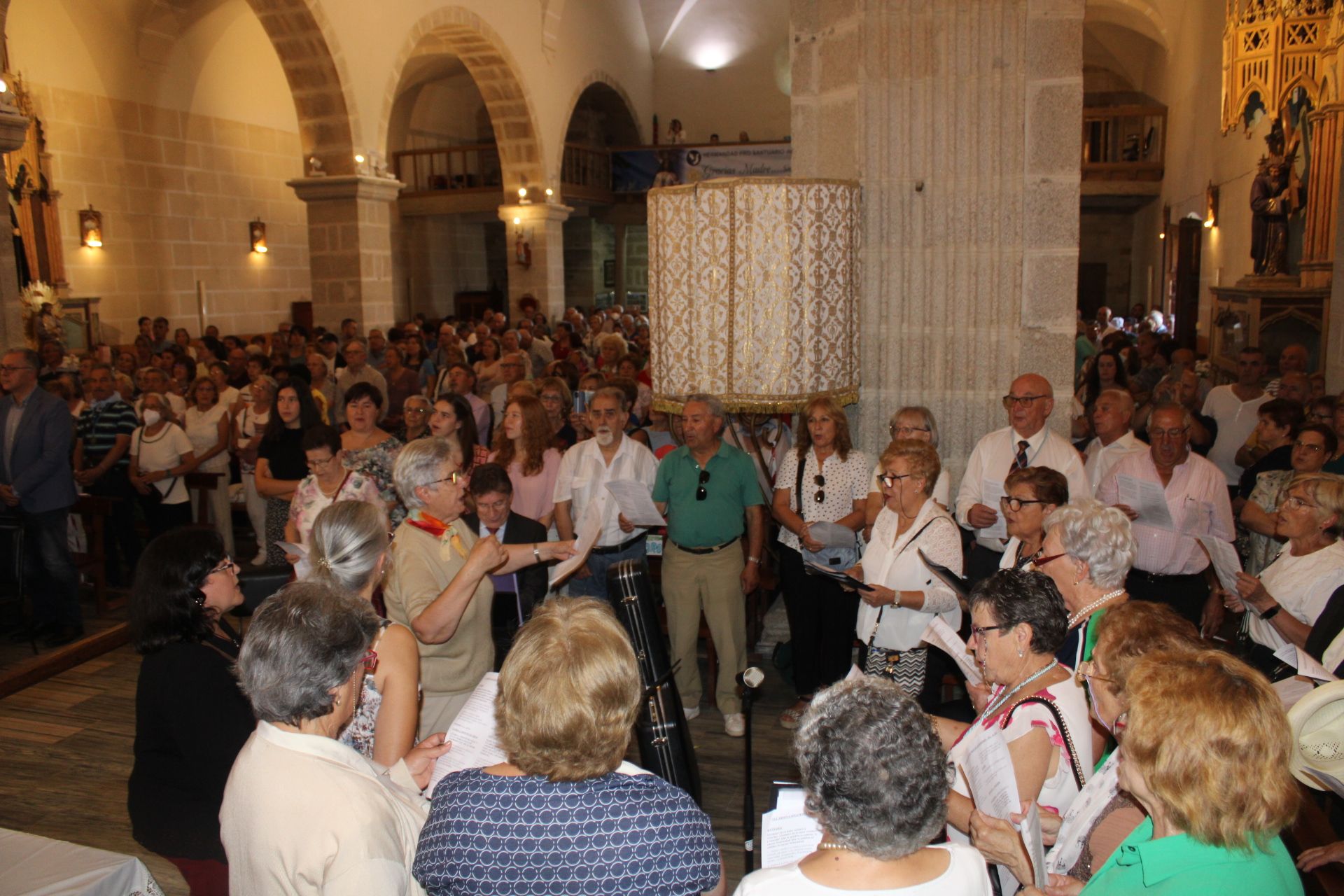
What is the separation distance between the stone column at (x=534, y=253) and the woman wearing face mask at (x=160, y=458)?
9944 millimetres

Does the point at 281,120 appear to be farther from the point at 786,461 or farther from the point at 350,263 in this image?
the point at 786,461

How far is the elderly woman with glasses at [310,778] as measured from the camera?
166 cm

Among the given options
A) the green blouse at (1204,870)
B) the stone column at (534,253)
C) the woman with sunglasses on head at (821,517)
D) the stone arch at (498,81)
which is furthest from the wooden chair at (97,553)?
the stone column at (534,253)

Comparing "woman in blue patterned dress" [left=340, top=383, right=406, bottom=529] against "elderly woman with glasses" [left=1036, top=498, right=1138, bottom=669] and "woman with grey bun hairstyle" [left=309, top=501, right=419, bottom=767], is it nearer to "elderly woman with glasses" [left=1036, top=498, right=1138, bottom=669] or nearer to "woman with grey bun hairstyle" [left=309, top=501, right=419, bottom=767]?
"woman with grey bun hairstyle" [left=309, top=501, right=419, bottom=767]

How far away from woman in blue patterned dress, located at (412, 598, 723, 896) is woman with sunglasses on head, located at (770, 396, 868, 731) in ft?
8.37

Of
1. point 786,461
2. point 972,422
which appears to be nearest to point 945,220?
point 972,422

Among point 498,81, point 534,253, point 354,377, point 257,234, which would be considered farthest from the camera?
point 534,253

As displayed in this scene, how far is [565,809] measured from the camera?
158cm

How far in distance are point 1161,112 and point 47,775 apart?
17.0m

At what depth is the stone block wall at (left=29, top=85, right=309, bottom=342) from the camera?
11.6 m

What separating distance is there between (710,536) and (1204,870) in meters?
2.67

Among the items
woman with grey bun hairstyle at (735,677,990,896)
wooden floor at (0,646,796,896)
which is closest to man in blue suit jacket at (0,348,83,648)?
wooden floor at (0,646,796,896)

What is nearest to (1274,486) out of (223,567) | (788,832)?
(788,832)

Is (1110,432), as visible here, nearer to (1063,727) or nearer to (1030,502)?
(1030,502)
